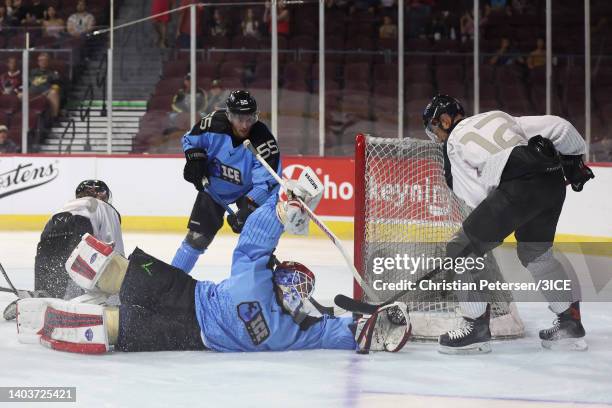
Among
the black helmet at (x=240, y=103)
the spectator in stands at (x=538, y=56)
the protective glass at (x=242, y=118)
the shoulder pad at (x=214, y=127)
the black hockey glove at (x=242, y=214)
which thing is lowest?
the black hockey glove at (x=242, y=214)

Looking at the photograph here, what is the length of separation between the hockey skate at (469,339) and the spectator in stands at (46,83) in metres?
5.72

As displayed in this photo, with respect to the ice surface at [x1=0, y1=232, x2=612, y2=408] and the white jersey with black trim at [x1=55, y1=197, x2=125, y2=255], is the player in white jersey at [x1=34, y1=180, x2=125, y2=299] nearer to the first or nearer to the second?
the white jersey with black trim at [x1=55, y1=197, x2=125, y2=255]

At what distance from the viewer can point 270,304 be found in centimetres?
376

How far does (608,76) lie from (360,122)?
1932mm

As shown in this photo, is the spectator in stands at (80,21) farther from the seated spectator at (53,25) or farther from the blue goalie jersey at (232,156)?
the blue goalie jersey at (232,156)

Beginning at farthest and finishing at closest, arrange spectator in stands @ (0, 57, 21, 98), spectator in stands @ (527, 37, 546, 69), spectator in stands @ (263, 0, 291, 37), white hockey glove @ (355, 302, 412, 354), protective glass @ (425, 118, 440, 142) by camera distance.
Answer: spectator in stands @ (0, 57, 21, 98) → spectator in stands @ (263, 0, 291, 37) → spectator in stands @ (527, 37, 546, 69) → protective glass @ (425, 118, 440, 142) → white hockey glove @ (355, 302, 412, 354)

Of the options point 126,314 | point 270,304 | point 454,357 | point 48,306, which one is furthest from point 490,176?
point 48,306

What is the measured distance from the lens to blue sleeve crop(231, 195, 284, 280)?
12.3 feet

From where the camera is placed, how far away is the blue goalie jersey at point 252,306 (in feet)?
A: 12.2

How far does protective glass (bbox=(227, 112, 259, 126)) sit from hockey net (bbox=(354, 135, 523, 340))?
0.56 m

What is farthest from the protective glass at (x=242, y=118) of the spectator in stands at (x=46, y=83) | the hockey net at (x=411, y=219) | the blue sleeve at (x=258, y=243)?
the spectator in stands at (x=46, y=83)

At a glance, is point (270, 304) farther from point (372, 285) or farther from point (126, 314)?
point (372, 285)

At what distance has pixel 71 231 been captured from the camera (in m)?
4.55

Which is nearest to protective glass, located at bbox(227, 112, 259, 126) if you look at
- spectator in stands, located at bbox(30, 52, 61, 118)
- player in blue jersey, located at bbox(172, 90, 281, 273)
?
player in blue jersey, located at bbox(172, 90, 281, 273)
